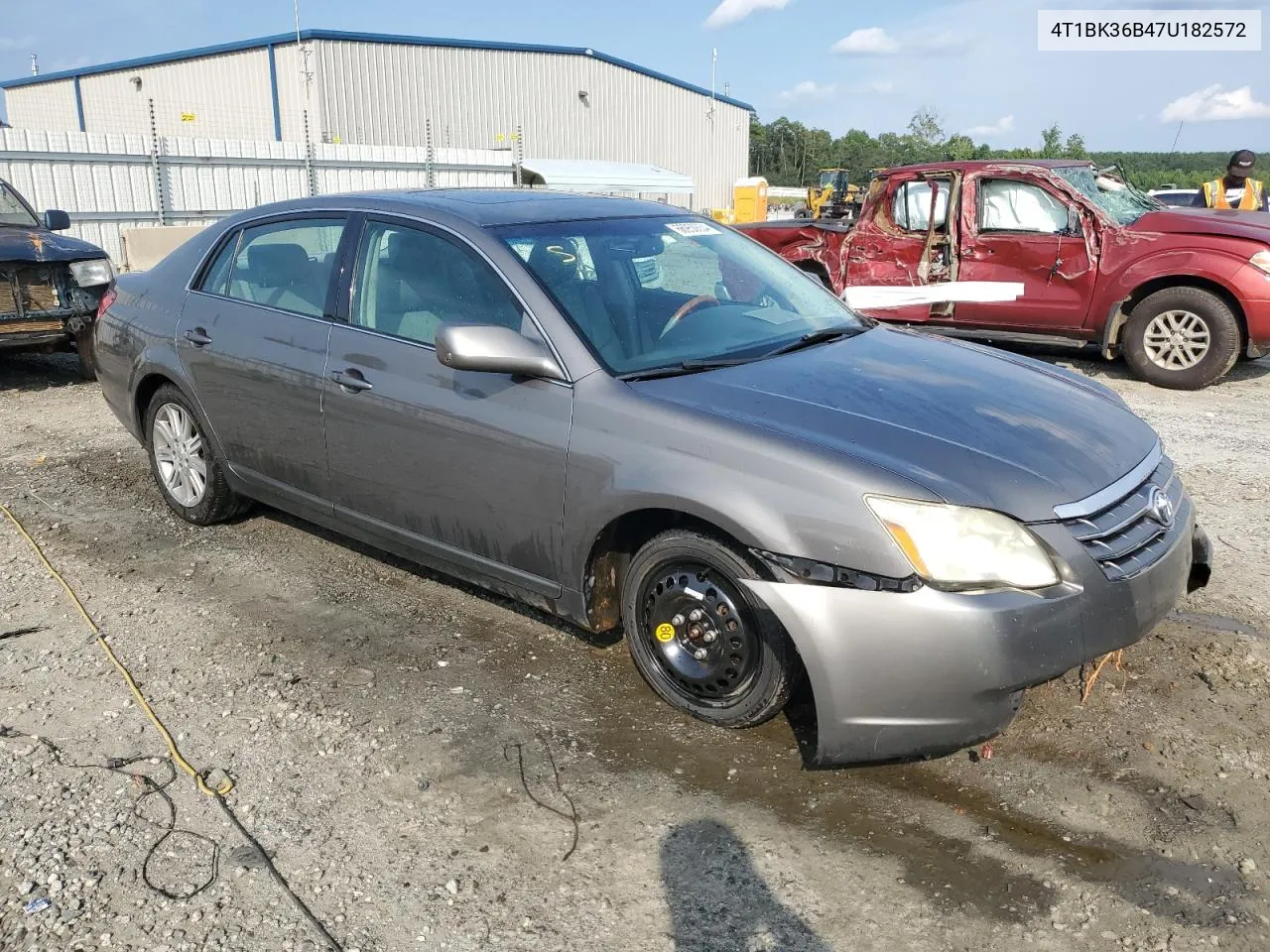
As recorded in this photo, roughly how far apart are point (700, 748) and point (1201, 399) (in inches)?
266

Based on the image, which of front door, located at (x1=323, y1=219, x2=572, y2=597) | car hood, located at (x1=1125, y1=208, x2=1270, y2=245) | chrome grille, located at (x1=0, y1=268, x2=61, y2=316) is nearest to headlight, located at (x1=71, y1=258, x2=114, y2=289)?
chrome grille, located at (x1=0, y1=268, x2=61, y2=316)

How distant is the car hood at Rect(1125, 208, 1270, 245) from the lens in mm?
8281

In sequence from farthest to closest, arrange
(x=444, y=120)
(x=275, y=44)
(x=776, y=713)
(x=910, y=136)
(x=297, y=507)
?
1. (x=910, y=136)
2. (x=444, y=120)
3. (x=275, y=44)
4. (x=297, y=507)
5. (x=776, y=713)

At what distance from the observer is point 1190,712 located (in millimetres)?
3428

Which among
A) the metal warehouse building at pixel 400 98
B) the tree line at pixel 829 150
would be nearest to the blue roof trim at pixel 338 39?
the metal warehouse building at pixel 400 98

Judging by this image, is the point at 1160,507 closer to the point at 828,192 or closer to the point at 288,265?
the point at 288,265

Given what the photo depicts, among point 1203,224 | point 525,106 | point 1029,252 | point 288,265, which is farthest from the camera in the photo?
point 525,106

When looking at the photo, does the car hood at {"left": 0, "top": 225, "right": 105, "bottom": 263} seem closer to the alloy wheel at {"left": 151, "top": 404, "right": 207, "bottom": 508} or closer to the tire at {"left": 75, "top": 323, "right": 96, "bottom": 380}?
the tire at {"left": 75, "top": 323, "right": 96, "bottom": 380}

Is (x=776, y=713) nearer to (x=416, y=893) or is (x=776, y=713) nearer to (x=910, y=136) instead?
(x=416, y=893)

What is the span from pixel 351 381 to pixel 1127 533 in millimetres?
2755

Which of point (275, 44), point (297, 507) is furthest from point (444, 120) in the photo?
point (297, 507)

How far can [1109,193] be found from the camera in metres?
9.13

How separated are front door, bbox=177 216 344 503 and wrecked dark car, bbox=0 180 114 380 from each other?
4521 millimetres

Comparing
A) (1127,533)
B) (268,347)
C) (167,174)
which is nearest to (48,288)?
(268,347)
